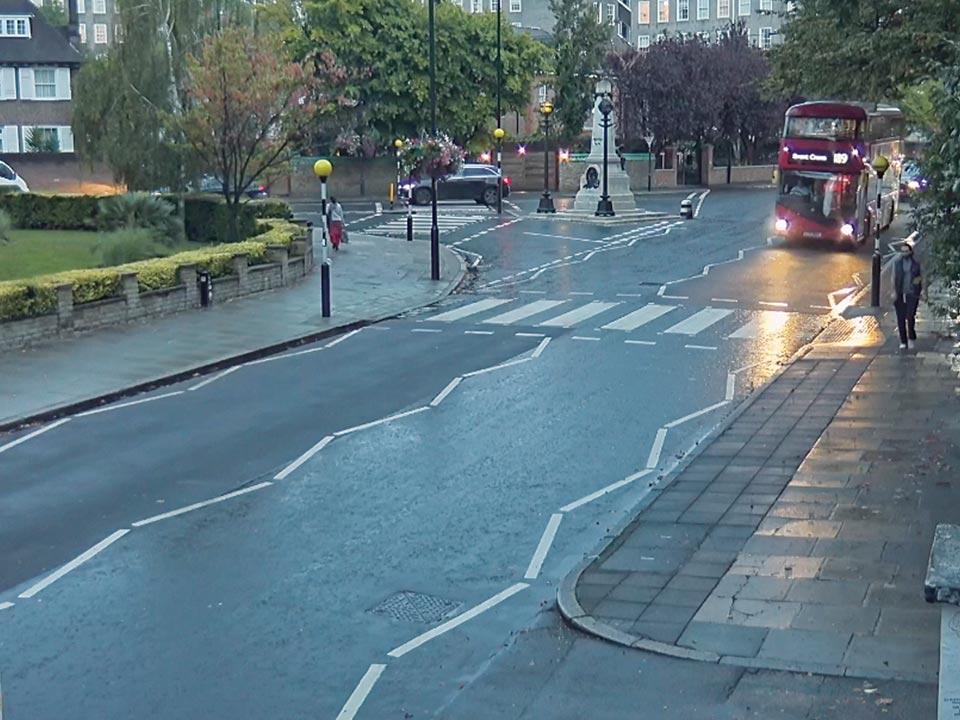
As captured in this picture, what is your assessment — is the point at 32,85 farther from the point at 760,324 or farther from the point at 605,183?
the point at 760,324

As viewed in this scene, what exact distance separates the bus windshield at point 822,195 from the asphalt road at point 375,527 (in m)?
14.1

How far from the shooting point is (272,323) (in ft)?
85.9

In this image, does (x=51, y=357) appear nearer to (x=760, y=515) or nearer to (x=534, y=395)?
(x=534, y=395)

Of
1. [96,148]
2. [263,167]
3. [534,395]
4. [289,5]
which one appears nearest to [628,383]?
[534,395]

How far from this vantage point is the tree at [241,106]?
33844 mm

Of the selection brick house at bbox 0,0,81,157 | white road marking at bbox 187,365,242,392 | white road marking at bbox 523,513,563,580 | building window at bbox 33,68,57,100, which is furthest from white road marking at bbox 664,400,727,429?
building window at bbox 33,68,57,100

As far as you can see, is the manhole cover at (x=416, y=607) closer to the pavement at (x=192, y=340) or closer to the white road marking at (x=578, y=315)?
the pavement at (x=192, y=340)

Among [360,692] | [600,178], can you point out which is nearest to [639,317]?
[360,692]

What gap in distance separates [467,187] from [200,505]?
1711 inches

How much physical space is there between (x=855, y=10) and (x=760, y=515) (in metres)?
13.8

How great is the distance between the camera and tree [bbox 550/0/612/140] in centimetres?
7281

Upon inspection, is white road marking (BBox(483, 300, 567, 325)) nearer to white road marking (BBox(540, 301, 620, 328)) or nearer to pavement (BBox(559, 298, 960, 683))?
white road marking (BBox(540, 301, 620, 328))

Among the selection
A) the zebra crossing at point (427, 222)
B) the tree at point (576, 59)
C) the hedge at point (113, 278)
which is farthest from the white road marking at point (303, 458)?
the tree at point (576, 59)

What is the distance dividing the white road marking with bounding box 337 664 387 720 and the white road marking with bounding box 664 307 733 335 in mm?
16160
